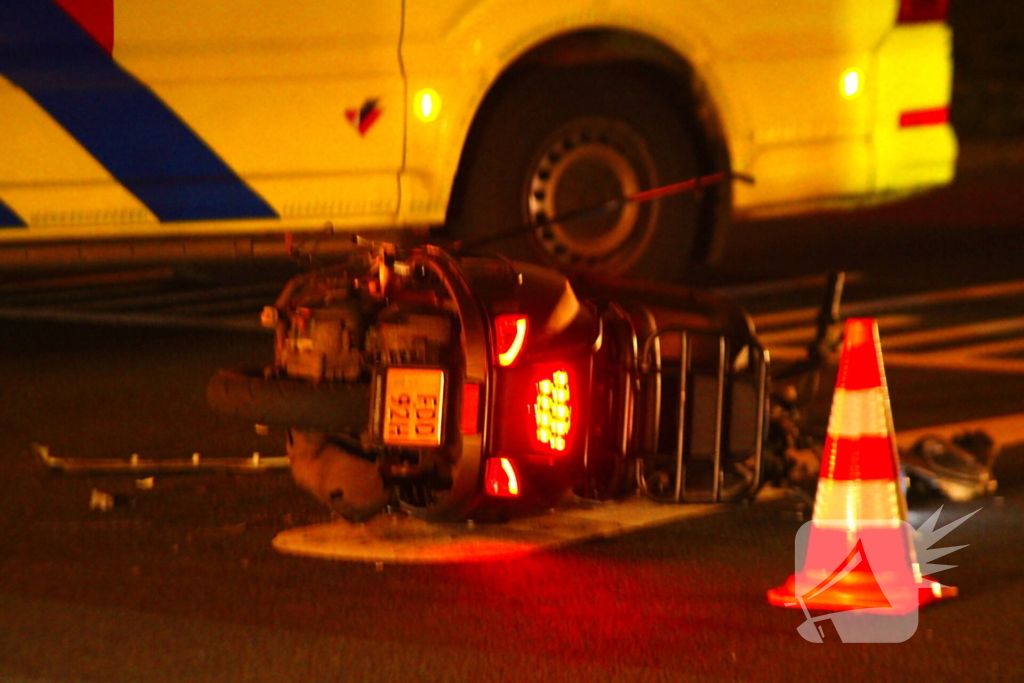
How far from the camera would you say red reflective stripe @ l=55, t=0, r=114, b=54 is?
6.80 m

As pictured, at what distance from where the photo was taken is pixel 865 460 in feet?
15.2

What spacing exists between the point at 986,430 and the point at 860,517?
2149 mm

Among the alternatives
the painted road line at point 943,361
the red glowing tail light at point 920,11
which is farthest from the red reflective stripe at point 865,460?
the red glowing tail light at point 920,11

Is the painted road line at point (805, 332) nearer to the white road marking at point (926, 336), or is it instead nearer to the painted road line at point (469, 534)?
the white road marking at point (926, 336)

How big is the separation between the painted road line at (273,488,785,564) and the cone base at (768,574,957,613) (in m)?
0.82

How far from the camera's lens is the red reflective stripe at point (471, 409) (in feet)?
15.7

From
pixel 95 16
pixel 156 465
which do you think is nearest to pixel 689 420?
pixel 156 465

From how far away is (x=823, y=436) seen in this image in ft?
18.4

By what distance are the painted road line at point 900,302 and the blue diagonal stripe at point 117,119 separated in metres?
3.12

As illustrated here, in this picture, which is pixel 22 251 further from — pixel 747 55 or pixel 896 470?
pixel 896 470

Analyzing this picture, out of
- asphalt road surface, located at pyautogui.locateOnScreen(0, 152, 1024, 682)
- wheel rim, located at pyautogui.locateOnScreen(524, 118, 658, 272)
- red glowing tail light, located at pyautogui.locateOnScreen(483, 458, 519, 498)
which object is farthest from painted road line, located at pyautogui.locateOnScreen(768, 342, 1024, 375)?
red glowing tail light, located at pyautogui.locateOnScreen(483, 458, 519, 498)

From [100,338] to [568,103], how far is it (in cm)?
269

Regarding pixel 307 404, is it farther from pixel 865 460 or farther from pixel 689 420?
pixel 865 460

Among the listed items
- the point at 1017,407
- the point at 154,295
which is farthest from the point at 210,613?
the point at 154,295
